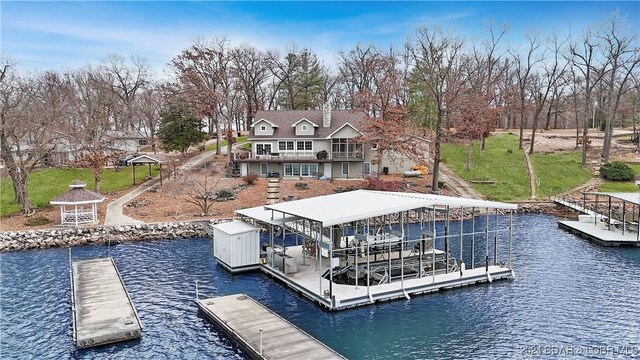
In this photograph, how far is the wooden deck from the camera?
35719 millimetres

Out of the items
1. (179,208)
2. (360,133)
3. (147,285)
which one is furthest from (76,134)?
(147,285)

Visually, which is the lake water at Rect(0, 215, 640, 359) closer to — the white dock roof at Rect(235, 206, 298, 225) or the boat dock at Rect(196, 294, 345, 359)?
the boat dock at Rect(196, 294, 345, 359)

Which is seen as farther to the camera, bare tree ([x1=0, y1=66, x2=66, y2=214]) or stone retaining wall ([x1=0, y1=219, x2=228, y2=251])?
bare tree ([x1=0, y1=66, x2=66, y2=214])

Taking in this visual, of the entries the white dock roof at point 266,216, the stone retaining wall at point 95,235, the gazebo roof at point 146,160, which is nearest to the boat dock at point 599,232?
the white dock roof at point 266,216

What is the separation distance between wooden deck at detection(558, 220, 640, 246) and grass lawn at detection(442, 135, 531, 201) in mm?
10474

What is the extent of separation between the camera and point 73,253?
34.6 m

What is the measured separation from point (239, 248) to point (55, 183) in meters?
34.4

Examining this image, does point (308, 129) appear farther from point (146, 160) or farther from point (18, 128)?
point (18, 128)

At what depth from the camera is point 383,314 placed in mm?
22906

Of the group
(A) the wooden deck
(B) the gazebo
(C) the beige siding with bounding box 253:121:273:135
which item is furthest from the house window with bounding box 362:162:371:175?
(B) the gazebo

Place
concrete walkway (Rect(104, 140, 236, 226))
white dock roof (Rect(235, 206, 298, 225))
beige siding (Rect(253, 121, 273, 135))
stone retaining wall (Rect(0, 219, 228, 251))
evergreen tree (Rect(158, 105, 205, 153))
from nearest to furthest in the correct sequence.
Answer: white dock roof (Rect(235, 206, 298, 225))
stone retaining wall (Rect(0, 219, 228, 251))
concrete walkway (Rect(104, 140, 236, 226))
beige siding (Rect(253, 121, 273, 135))
evergreen tree (Rect(158, 105, 205, 153))

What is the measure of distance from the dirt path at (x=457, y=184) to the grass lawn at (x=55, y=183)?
33.4 metres

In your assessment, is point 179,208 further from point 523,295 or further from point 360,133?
point 523,295

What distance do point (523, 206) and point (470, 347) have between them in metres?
33.0
